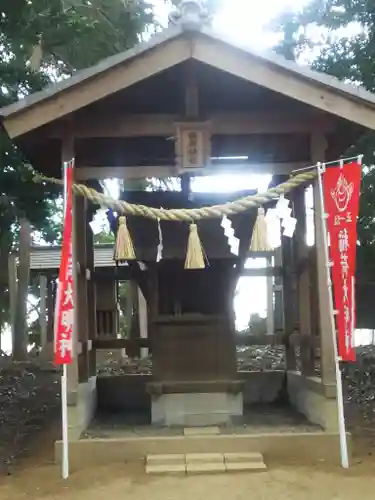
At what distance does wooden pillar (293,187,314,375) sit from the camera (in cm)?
782

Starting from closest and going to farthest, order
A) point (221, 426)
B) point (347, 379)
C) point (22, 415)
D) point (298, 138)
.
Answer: point (221, 426) < point (298, 138) < point (22, 415) < point (347, 379)

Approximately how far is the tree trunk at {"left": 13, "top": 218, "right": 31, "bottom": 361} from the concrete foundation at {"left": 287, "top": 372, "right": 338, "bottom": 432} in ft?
27.2

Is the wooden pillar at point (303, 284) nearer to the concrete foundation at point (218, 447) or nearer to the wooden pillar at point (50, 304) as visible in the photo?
the concrete foundation at point (218, 447)

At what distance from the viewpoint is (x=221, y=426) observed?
7.01 m

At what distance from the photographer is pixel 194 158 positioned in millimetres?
6527

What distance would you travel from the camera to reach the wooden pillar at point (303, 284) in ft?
25.7

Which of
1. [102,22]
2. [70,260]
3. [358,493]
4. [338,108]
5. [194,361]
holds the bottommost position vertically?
[358,493]

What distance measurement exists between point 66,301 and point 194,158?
200cm

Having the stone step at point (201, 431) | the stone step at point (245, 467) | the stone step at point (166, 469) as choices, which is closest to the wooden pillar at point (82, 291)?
the stone step at point (201, 431)

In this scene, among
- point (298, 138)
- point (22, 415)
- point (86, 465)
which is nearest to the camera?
point (86, 465)

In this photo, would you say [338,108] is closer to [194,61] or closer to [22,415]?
[194,61]

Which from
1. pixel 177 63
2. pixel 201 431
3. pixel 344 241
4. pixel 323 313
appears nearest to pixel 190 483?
pixel 201 431

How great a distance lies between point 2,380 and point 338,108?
806 centimetres

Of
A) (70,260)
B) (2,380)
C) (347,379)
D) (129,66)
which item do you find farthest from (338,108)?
(2,380)
